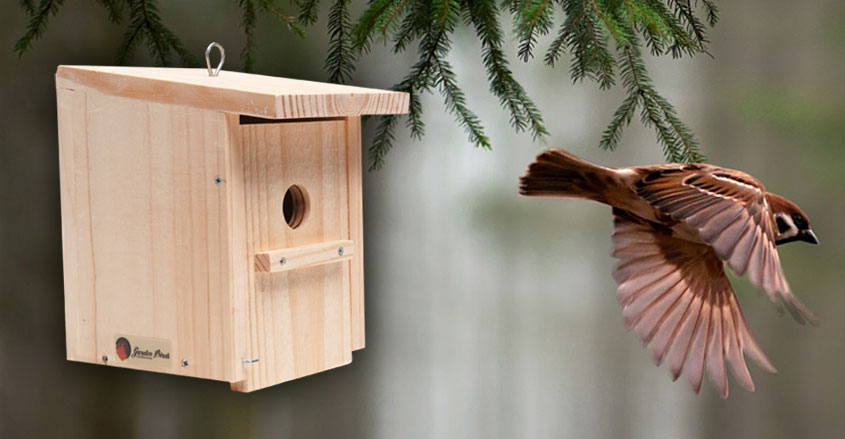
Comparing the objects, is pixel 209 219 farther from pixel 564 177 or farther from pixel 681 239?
pixel 681 239

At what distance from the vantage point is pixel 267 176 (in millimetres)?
1082

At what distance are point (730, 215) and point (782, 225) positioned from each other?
119mm

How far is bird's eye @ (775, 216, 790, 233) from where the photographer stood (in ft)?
3.16

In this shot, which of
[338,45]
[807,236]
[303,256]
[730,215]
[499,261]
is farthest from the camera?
[499,261]

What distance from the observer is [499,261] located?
191 cm

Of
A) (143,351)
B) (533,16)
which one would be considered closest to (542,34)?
(533,16)

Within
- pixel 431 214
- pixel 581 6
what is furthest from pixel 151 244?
pixel 431 214

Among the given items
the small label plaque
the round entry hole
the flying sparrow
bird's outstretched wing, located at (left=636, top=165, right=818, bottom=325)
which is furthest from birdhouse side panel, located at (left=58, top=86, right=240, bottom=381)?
bird's outstretched wing, located at (left=636, top=165, right=818, bottom=325)

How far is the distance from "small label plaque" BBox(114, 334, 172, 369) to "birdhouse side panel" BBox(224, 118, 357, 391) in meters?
0.10

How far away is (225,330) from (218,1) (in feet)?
3.55

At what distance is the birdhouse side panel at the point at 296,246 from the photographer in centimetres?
107

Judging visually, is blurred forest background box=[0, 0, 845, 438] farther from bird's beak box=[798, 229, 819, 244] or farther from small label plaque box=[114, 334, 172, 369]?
small label plaque box=[114, 334, 172, 369]

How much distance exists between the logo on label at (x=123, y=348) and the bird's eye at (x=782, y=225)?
2.45ft

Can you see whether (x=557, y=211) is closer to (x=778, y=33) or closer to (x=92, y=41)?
(x=778, y=33)
